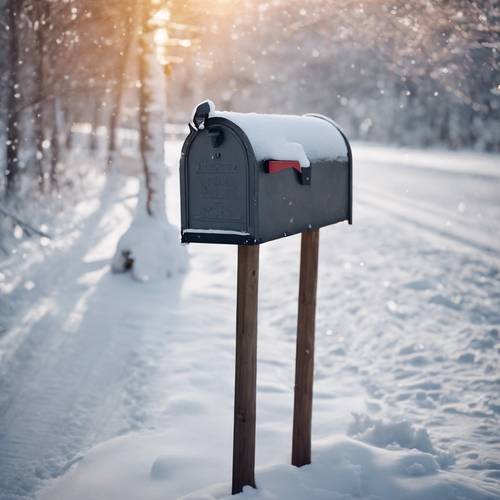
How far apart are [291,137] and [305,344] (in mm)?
1146

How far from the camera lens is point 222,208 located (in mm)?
2438

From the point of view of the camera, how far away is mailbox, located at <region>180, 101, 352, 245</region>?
2348 mm

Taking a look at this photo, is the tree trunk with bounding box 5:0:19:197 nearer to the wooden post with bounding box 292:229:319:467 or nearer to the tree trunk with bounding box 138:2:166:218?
the tree trunk with bounding box 138:2:166:218

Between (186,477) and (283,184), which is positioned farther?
(186,477)

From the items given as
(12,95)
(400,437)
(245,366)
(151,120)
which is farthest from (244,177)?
(12,95)

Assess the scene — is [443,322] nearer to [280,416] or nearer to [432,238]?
[280,416]

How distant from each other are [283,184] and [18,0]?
639cm

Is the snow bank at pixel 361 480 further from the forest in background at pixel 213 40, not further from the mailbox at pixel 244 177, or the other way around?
the forest in background at pixel 213 40

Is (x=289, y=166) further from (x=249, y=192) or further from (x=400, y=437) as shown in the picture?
(x=400, y=437)

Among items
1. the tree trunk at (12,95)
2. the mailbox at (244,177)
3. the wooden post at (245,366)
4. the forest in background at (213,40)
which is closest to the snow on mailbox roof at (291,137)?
the mailbox at (244,177)

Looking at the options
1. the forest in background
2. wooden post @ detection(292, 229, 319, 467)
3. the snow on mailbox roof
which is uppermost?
the forest in background

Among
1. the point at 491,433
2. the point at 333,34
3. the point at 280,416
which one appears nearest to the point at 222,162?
the point at 280,416

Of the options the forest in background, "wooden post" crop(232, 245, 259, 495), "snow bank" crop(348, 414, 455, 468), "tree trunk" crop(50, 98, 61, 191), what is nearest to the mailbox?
"wooden post" crop(232, 245, 259, 495)

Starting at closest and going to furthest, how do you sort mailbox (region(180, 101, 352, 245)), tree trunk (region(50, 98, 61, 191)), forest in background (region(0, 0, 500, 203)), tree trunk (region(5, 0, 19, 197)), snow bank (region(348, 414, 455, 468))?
mailbox (region(180, 101, 352, 245)) → snow bank (region(348, 414, 455, 468)) → forest in background (region(0, 0, 500, 203)) → tree trunk (region(5, 0, 19, 197)) → tree trunk (region(50, 98, 61, 191))
